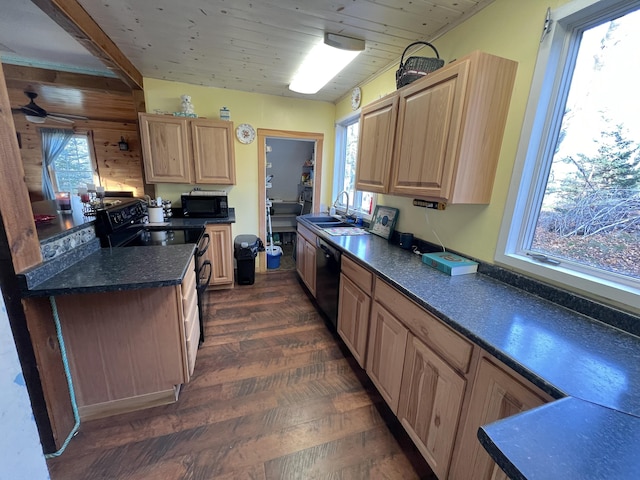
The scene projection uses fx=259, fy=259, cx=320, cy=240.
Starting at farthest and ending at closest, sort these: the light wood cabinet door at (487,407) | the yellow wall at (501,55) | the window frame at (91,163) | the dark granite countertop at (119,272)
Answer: the window frame at (91,163)
the yellow wall at (501,55)
the dark granite countertop at (119,272)
the light wood cabinet door at (487,407)

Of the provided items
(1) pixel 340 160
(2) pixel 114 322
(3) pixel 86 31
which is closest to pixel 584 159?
(2) pixel 114 322

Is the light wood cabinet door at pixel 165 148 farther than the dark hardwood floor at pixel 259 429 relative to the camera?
Yes

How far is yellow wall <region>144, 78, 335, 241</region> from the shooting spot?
2.97m

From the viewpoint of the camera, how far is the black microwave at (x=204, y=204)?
3.04m

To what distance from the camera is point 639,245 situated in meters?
1.03

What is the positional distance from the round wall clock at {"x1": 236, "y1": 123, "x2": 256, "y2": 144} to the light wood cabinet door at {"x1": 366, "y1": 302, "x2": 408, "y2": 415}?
2.72 meters

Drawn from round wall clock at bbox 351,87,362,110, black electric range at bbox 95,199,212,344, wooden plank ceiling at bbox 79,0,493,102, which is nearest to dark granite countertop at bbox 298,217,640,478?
black electric range at bbox 95,199,212,344

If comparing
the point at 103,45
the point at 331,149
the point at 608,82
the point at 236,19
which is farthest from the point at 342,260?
the point at 103,45

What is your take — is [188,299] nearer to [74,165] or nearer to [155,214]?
[155,214]

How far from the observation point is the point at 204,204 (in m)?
3.10

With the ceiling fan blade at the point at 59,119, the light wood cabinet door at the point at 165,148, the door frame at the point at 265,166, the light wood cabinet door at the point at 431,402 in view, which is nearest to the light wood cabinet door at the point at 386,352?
the light wood cabinet door at the point at 431,402

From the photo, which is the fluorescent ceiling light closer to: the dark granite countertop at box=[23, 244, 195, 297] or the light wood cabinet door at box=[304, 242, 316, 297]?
the light wood cabinet door at box=[304, 242, 316, 297]

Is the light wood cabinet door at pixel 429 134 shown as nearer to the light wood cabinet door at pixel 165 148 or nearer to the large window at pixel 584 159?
the large window at pixel 584 159

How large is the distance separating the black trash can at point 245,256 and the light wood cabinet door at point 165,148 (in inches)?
37.7
